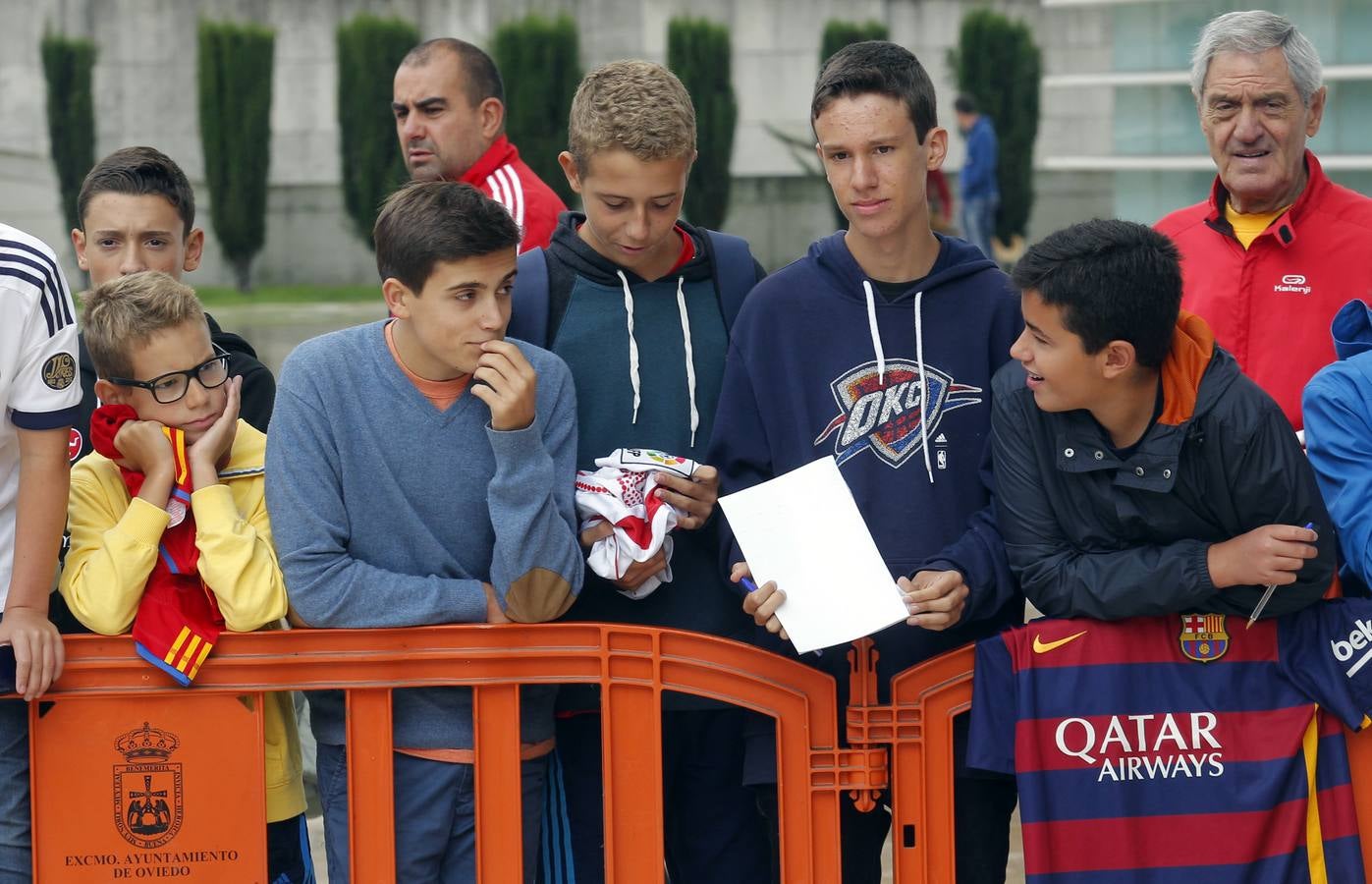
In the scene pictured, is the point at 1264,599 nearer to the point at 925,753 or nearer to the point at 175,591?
the point at 925,753

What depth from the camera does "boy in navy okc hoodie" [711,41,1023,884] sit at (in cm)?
325

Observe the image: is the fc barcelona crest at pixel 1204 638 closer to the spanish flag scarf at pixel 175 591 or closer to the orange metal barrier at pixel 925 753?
the orange metal barrier at pixel 925 753

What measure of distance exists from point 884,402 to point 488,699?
996 mm

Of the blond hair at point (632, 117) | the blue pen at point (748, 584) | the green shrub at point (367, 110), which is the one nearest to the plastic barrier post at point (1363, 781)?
the blue pen at point (748, 584)

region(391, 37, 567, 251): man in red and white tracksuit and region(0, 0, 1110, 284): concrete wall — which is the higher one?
region(0, 0, 1110, 284): concrete wall

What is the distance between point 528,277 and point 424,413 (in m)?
0.49

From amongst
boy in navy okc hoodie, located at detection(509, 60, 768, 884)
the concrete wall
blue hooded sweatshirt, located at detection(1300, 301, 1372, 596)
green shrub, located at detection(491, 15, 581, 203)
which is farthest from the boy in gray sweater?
the concrete wall

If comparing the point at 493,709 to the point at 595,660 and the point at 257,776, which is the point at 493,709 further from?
the point at 257,776

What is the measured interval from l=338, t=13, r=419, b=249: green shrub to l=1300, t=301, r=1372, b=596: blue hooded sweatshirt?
19.5 meters

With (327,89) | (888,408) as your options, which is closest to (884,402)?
(888,408)

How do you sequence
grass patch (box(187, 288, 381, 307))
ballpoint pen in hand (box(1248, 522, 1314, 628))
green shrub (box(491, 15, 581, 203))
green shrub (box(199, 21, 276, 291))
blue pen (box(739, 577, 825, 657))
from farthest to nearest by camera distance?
green shrub (box(199, 21, 276, 291))
green shrub (box(491, 15, 581, 203))
grass patch (box(187, 288, 381, 307))
blue pen (box(739, 577, 825, 657))
ballpoint pen in hand (box(1248, 522, 1314, 628))

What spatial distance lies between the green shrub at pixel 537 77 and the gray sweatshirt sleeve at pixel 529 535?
61.8ft

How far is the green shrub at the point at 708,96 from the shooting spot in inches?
862

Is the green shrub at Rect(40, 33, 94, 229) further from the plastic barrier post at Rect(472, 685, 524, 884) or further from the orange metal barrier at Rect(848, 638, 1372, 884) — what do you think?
the orange metal barrier at Rect(848, 638, 1372, 884)
